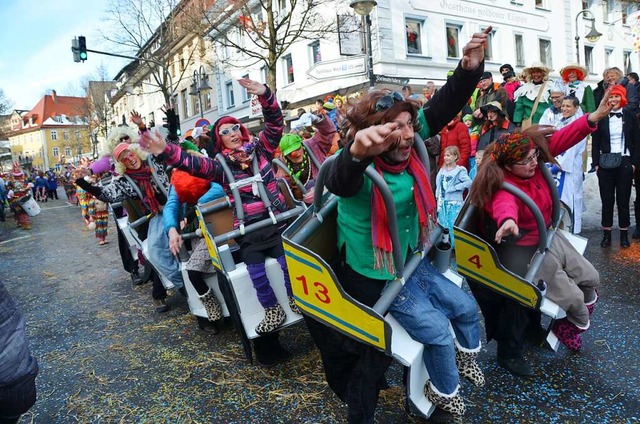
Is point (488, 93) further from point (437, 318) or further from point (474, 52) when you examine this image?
point (437, 318)

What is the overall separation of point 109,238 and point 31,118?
106849mm

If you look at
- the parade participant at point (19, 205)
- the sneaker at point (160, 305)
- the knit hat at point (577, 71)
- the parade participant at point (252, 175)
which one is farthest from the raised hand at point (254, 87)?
the parade participant at point (19, 205)

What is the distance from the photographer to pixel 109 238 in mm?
11930

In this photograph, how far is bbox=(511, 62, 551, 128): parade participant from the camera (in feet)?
24.5

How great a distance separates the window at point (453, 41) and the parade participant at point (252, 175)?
2118 cm

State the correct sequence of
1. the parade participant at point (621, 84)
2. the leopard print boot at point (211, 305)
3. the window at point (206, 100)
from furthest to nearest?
the window at point (206, 100) < the parade participant at point (621, 84) < the leopard print boot at point (211, 305)

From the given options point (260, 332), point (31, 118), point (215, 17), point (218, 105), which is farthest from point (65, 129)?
point (260, 332)

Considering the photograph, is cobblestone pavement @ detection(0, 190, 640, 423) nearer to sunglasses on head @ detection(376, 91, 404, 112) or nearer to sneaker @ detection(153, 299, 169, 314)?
sneaker @ detection(153, 299, 169, 314)

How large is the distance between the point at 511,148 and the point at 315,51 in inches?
848

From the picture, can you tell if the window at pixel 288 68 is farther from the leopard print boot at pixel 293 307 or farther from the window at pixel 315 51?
the leopard print boot at pixel 293 307

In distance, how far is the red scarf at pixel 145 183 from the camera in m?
5.15

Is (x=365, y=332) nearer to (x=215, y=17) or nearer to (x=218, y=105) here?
(x=215, y=17)

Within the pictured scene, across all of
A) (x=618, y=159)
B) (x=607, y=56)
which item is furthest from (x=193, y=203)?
(x=607, y=56)

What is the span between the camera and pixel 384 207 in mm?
2133
